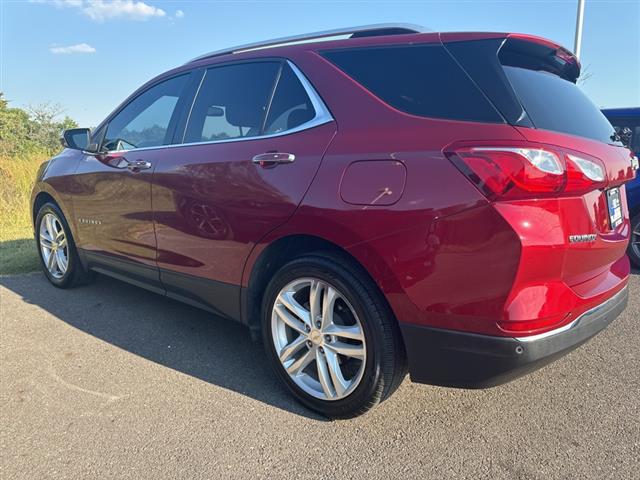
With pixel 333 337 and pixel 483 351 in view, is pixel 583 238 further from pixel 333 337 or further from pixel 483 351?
pixel 333 337

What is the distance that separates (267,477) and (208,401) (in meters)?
0.72

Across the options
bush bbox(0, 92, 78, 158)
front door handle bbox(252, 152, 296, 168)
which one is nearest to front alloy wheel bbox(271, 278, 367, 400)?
front door handle bbox(252, 152, 296, 168)

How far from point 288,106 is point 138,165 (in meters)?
1.36

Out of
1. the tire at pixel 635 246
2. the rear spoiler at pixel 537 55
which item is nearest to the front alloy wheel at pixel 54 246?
the rear spoiler at pixel 537 55

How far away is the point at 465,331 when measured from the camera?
1.98m

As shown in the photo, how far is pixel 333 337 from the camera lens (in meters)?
2.43

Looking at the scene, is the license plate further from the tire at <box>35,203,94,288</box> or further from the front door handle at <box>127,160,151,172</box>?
the tire at <box>35,203,94,288</box>

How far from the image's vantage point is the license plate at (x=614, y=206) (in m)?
2.30

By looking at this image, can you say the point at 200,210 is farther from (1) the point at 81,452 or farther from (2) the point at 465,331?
(2) the point at 465,331

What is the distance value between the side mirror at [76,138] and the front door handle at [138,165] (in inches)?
37.0

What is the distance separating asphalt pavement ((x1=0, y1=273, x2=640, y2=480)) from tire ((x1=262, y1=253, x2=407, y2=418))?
0.53 feet

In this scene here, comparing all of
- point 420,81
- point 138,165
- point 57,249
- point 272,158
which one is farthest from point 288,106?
point 57,249

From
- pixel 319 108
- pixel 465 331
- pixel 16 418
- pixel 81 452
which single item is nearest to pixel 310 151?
pixel 319 108

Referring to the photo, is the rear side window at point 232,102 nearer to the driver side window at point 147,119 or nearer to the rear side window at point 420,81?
the driver side window at point 147,119
